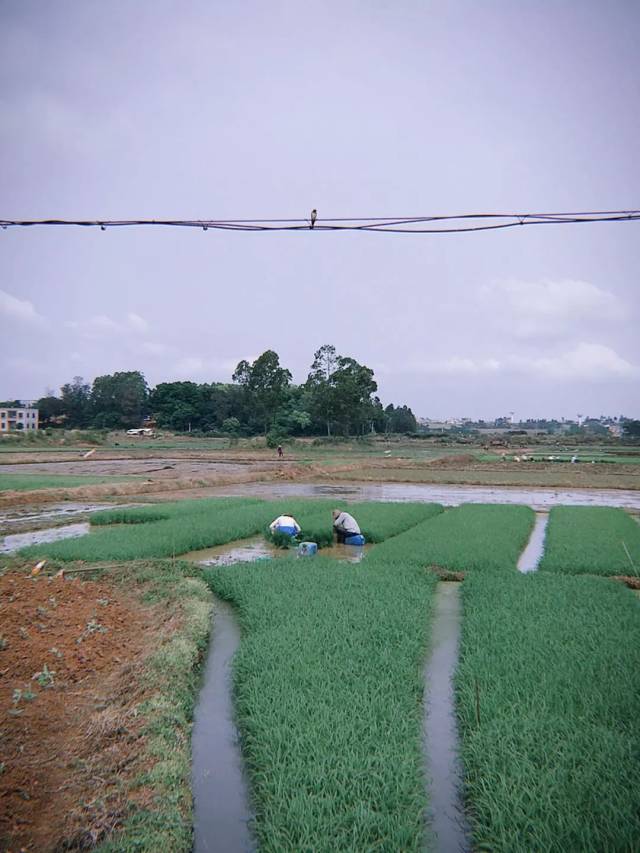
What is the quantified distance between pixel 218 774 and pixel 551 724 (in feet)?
7.55

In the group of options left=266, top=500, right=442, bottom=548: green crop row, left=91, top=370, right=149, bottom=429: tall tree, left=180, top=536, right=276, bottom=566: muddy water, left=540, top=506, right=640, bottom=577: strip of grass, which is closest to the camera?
left=540, top=506, right=640, bottom=577: strip of grass

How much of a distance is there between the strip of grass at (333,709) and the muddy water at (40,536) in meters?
5.31

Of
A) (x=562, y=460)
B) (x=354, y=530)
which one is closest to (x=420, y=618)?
(x=354, y=530)

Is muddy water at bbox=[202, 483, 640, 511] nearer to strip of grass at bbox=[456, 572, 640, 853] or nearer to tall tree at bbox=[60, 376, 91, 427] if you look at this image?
strip of grass at bbox=[456, 572, 640, 853]

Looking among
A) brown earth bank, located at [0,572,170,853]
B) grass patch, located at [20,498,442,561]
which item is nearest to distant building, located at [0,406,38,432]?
grass patch, located at [20,498,442,561]

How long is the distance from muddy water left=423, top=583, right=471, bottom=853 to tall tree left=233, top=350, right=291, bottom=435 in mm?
49353

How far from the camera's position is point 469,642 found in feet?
19.4

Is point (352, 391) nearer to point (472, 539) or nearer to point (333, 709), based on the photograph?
point (472, 539)

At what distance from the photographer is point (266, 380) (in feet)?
183

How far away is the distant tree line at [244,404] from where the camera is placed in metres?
54.9

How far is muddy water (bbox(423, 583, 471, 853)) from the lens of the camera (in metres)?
3.45

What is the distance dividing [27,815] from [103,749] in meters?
0.70

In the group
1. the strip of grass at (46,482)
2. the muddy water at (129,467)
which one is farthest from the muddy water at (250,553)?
the muddy water at (129,467)

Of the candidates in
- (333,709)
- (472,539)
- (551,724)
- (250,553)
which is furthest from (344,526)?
(551,724)
